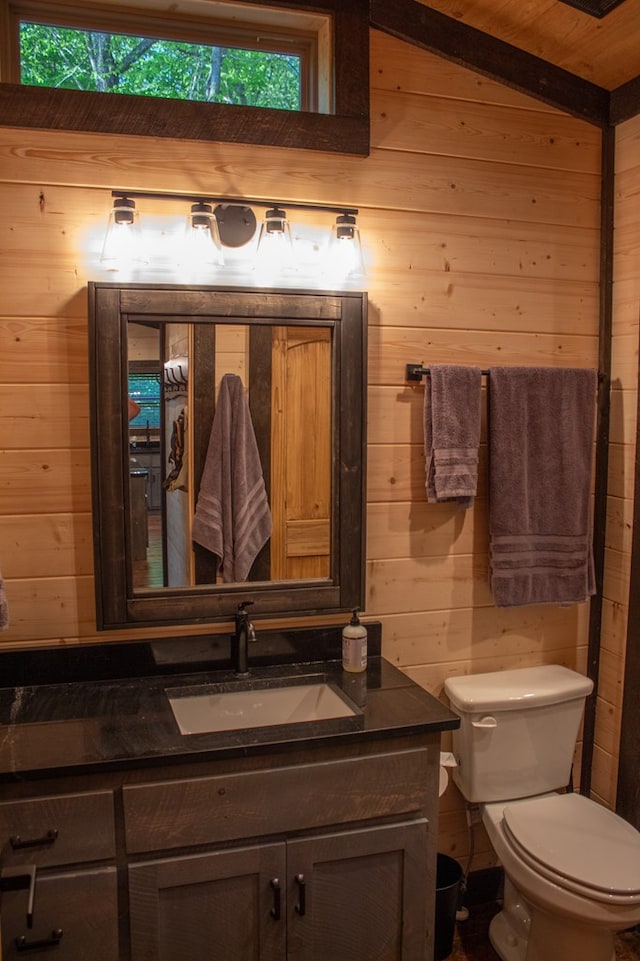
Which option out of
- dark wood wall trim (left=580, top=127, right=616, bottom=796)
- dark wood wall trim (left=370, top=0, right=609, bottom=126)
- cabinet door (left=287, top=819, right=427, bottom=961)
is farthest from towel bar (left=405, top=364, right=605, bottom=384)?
cabinet door (left=287, top=819, right=427, bottom=961)

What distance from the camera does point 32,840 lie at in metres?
1.48

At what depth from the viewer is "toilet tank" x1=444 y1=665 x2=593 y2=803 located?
2.10 metres

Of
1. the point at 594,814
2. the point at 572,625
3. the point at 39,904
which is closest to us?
the point at 39,904

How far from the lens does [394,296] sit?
2.10 metres

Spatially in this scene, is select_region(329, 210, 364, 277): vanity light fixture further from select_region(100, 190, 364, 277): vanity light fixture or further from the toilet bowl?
the toilet bowl

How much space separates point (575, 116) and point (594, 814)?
197 centimetres

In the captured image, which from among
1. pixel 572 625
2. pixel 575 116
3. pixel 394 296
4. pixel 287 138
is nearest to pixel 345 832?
pixel 572 625

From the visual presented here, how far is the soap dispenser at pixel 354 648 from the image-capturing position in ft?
6.50

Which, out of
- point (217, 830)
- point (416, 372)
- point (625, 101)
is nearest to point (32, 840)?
point (217, 830)

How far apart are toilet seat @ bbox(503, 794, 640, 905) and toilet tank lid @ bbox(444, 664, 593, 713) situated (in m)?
0.27

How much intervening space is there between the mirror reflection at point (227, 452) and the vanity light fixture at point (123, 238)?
16 cm

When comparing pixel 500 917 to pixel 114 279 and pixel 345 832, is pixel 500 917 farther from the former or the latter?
pixel 114 279

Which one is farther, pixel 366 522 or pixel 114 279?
pixel 366 522

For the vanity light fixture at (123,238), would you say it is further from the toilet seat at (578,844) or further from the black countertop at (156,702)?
the toilet seat at (578,844)
